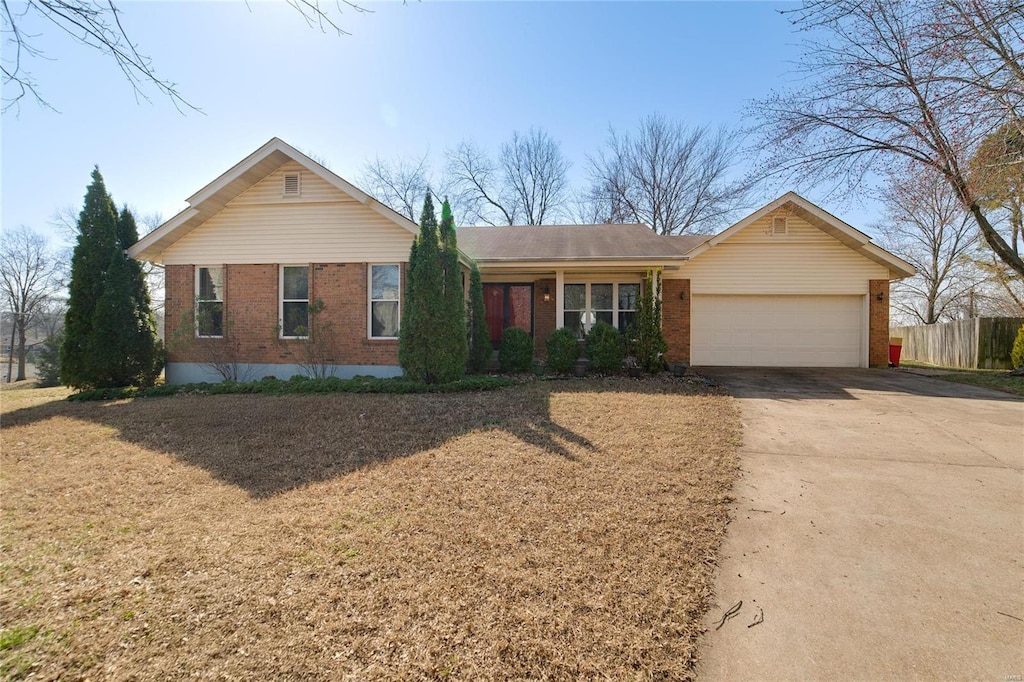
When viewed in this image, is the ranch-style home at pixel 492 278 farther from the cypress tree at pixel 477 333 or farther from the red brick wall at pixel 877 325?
the cypress tree at pixel 477 333

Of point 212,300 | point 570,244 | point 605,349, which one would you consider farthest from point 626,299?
point 212,300

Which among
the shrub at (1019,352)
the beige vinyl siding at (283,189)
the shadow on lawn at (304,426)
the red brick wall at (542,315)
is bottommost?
the shadow on lawn at (304,426)

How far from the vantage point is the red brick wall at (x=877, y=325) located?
41.8 ft

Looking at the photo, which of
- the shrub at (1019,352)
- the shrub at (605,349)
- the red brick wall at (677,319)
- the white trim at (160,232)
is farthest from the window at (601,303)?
the shrub at (1019,352)

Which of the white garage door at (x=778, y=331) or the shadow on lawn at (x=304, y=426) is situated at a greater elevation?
the white garage door at (x=778, y=331)

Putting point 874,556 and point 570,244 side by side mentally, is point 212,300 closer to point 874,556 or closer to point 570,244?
point 570,244

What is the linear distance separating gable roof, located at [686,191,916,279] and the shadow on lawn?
6.37 meters

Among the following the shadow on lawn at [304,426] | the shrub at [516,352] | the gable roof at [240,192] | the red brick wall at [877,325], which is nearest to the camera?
the shadow on lawn at [304,426]

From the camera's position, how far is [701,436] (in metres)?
5.63

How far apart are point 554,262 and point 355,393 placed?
231 inches

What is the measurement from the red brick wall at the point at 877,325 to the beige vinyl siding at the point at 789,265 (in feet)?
0.80

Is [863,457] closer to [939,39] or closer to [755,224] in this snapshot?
[939,39]

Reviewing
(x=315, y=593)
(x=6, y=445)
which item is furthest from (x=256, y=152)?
(x=315, y=593)

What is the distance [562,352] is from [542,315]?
10.3 feet
